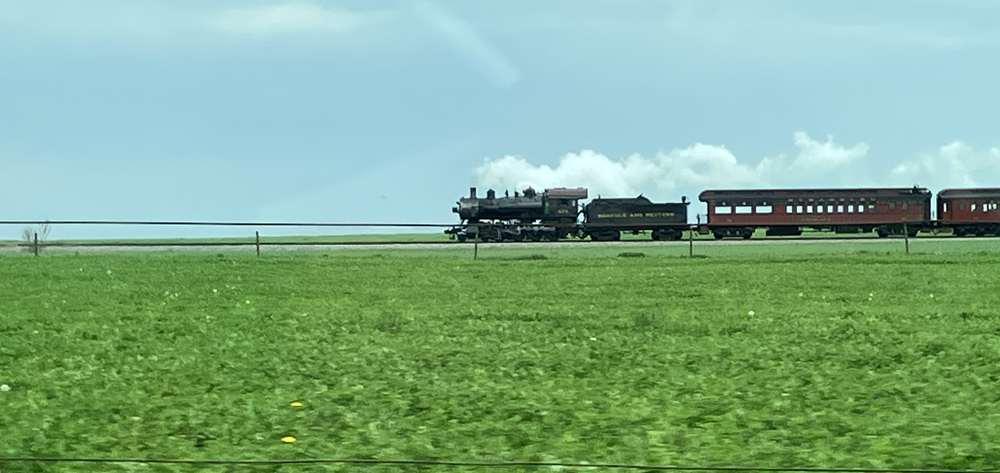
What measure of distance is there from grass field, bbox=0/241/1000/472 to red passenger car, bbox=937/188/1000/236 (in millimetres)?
32727

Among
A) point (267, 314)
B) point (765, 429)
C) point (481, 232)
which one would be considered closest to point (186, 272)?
point (267, 314)

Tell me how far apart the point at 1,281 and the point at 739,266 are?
13.6 metres

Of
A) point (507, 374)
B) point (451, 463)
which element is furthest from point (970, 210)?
point (451, 463)

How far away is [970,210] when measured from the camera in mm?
43344

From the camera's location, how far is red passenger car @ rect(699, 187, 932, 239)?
41938 millimetres

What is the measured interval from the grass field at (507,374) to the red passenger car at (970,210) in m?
32.7

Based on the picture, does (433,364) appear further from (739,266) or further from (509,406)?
(739,266)

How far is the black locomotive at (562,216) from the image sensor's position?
41.4 metres

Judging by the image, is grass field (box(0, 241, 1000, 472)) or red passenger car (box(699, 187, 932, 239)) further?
red passenger car (box(699, 187, 932, 239))

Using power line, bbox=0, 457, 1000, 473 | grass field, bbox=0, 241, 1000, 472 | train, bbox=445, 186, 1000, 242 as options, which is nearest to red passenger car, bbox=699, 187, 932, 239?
train, bbox=445, 186, 1000, 242

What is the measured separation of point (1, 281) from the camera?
1505 cm

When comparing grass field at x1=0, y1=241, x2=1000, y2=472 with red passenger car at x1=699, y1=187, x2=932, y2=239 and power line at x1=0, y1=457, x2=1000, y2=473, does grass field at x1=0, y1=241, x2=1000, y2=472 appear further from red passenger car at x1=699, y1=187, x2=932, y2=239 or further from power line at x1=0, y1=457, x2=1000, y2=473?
red passenger car at x1=699, y1=187, x2=932, y2=239

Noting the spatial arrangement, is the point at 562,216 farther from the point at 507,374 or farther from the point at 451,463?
the point at 451,463

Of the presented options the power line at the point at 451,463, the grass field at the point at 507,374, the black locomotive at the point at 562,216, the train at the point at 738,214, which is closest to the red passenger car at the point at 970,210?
the train at the point at 738,214
